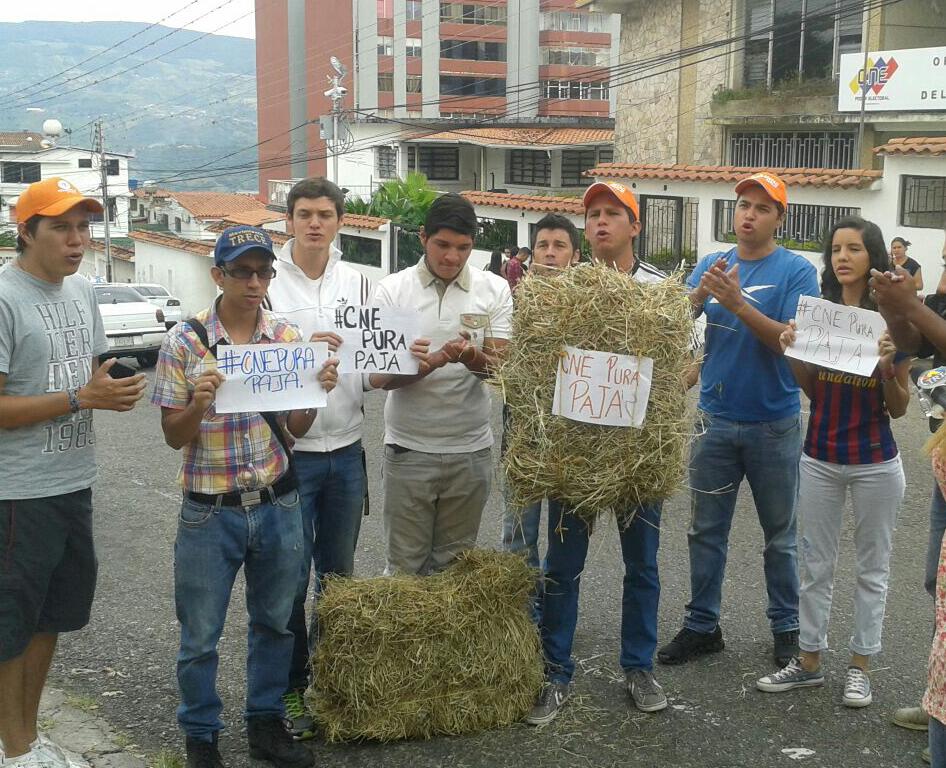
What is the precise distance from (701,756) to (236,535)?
202cm

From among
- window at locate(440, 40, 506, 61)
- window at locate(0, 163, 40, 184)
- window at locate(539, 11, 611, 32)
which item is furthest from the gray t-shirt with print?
window at locate(0, 163, 40, 184)

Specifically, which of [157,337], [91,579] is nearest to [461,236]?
[91,579]

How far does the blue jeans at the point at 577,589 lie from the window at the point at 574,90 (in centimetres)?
6526

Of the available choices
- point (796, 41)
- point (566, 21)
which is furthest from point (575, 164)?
point (566, 21)

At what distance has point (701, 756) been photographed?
430 centimetres

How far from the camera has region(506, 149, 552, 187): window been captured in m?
47.2

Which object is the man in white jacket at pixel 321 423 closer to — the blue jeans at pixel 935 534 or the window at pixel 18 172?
the blue jeans at pixel 935 534

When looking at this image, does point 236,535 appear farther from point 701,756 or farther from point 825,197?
point 825,197

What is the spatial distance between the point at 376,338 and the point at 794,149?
26.3 meters

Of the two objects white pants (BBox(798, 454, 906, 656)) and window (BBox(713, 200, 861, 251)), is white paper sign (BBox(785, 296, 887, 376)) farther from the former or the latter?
window (BBox(713, 200, 861, 251))

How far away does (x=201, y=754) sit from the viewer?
4.11 metres

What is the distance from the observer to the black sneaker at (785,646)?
511 cm

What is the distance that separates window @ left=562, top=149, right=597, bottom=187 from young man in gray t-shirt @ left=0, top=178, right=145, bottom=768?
143ft

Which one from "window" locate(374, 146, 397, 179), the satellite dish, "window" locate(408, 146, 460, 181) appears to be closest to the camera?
"window" locate(408, 146, 460, 181)
